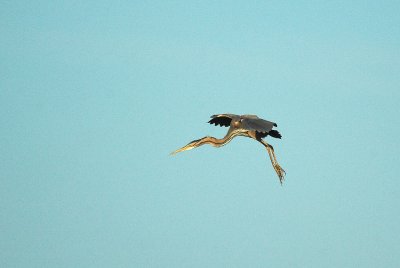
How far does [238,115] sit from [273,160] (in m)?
3.04

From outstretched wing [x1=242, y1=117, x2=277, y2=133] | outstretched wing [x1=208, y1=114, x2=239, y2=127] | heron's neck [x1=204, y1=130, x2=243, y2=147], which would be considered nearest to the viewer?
outstretched wing [x1=242, y1=117, x2=277, y2=133]

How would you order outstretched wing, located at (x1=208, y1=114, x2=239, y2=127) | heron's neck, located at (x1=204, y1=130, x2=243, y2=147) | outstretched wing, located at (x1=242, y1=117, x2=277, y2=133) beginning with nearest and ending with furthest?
outstretched wing, located at (x1=242, y1=117, x2=277, y2=133), heron's neck, located at (x1=204, y1=130, x2=243, y2=147), outstretched wing, located at (x1=208, y1=114, x2=239, y2=127)

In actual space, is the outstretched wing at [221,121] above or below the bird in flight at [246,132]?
above

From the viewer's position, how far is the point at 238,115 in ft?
A: 166

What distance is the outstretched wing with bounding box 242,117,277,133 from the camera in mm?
49159

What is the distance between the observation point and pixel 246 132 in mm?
50531

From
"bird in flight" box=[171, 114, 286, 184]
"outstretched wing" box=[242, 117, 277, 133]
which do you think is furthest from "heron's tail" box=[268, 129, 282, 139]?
"outstretched wing" box=[242, 117, 277, 133]

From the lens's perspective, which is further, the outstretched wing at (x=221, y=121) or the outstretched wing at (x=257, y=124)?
the outstretched wing at (x=221, y=121)

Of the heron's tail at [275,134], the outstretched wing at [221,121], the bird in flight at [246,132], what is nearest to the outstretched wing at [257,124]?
the bird in flight at [246,132]

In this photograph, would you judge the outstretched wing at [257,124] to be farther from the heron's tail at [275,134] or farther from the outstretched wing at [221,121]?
the heron's tail at [275,134]

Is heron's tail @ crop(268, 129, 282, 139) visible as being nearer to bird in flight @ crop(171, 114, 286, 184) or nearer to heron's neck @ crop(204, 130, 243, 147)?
bird in flight @ crop(171, 114, 286, 184)

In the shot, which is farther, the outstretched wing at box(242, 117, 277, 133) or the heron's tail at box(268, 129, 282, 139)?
the heron's tail at box(268, 129, 282, 139)

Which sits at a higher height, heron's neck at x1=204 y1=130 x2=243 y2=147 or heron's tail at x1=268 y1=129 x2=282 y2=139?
heron's tail at x1=268 y1=129 x2=282 y2=139

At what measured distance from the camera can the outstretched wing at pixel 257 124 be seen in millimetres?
49159
